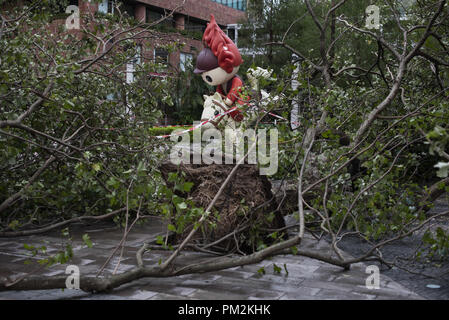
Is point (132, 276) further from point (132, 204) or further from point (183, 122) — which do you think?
point (183, 122)

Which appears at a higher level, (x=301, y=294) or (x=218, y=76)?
(x=218, y=76)

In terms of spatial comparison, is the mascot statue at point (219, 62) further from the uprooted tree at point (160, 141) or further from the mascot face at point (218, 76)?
the uprooted tree at point (160, 141)

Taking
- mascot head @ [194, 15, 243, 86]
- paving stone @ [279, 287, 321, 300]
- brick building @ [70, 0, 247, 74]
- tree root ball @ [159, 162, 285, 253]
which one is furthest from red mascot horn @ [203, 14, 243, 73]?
brick building @ [70, 0, 247, 74]

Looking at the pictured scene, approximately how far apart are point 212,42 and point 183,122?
22.5m

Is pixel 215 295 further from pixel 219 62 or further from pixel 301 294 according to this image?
pixel 219 62

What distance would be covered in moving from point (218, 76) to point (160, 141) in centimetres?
216

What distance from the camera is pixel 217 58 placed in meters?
7.76

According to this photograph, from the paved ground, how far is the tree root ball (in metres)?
0.28

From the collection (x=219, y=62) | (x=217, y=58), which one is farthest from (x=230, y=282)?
(x=217, y=58)

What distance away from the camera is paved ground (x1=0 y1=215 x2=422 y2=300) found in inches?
142

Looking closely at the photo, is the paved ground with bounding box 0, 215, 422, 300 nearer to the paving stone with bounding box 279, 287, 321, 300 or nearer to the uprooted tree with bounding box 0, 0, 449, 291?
the paving stone with bounding box 279, 287, 321, 300

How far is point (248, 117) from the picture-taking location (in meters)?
5.41

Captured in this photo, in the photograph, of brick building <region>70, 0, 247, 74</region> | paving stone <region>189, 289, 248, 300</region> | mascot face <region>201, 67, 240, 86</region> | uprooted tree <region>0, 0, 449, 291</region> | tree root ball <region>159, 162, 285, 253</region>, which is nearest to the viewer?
paving stone <region>189, 289, 248, 300</region>
